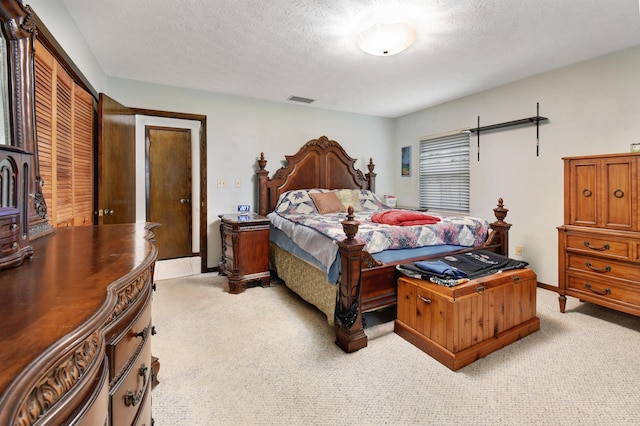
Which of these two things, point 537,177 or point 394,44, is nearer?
point 394,44

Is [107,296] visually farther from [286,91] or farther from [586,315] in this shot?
[286,91]

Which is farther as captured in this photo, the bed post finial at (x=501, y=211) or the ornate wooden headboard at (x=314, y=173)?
the ornate wooden headboard at (x=314, y=173)

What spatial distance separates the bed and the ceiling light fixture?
126 centimetres

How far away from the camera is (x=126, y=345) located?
2.69ft

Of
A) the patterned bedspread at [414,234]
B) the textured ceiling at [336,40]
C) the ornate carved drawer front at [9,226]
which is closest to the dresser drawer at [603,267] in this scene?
the patterned bedspread at [414,234]

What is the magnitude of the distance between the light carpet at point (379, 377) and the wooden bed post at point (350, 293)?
0.29 feet

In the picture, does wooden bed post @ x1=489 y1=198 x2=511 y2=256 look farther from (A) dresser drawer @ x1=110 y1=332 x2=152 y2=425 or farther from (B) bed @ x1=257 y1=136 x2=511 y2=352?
(A) dresser drawer @ x1=110 y1=332 x2=152 y2=425

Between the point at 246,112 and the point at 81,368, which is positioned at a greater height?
the point at 246,112

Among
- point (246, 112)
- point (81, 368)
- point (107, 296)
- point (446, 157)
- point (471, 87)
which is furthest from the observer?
point (446, 157)

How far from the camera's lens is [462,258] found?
2539mm

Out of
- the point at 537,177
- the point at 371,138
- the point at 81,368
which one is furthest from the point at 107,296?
the point at 371,138

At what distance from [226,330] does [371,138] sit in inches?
152

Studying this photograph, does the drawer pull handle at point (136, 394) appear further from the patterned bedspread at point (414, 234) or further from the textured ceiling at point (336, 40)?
the textured ceiling at point (336, 40)

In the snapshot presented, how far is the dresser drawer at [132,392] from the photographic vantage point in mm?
777
